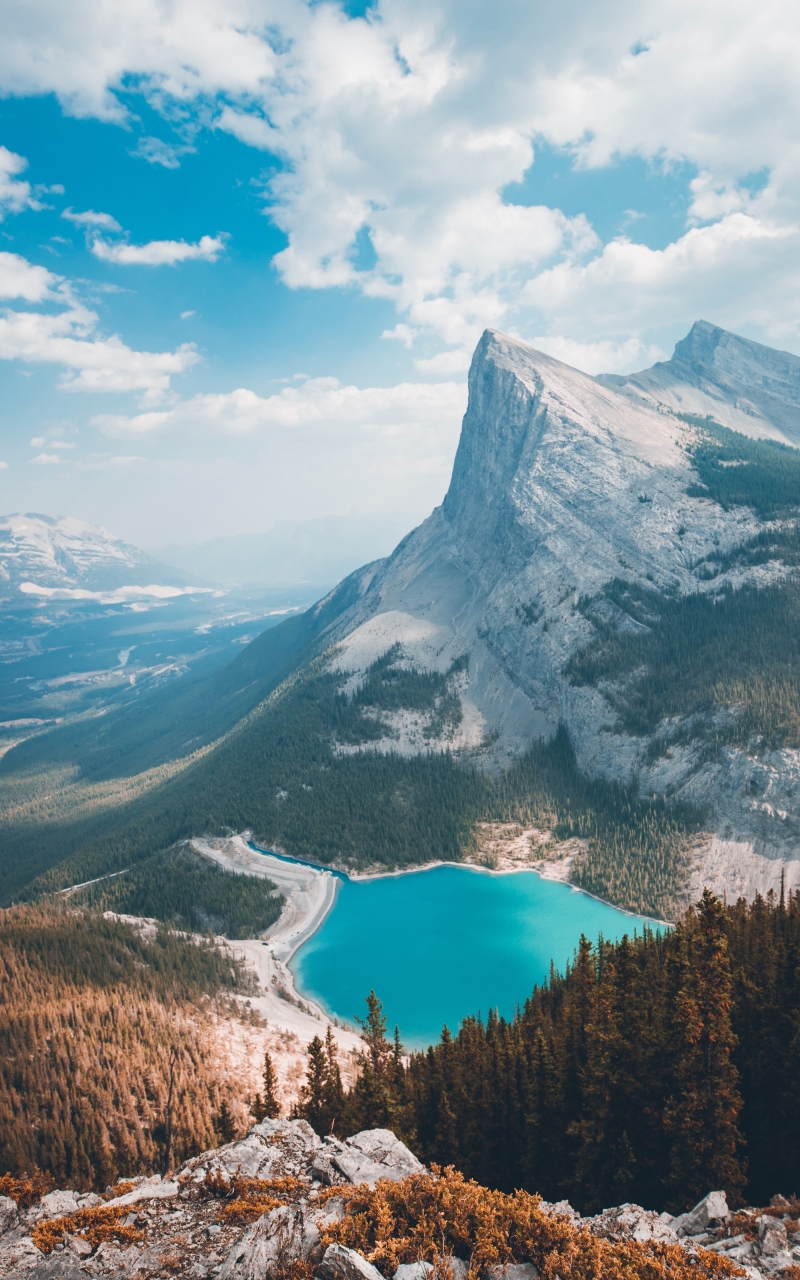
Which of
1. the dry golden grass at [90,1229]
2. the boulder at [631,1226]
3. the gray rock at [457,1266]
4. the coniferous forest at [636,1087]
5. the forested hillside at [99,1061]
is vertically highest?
the gray rock at [457,1266]

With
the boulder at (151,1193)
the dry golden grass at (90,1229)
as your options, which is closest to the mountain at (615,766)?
the boulder at (151,1193)

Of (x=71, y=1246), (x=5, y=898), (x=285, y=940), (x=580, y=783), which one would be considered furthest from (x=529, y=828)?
(x=71, y=1246)

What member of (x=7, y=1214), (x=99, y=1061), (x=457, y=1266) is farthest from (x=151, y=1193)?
(x=99, y=1061)

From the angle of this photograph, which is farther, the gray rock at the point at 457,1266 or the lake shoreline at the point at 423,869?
the lake shoreline at the point at 423,869

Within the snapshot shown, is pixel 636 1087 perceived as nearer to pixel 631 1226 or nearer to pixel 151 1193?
pixel 631 1226

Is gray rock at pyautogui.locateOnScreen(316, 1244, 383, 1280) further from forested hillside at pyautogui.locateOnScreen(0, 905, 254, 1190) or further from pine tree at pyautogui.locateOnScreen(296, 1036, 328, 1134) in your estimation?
forested hillside at pyautogui.locateOnScreen(0, 905, 254, 1190)

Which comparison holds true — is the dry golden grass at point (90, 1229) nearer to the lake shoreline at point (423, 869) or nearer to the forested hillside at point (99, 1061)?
the forested hillside at point (99, 1061)

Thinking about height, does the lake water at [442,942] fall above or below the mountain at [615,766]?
below
